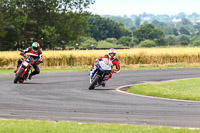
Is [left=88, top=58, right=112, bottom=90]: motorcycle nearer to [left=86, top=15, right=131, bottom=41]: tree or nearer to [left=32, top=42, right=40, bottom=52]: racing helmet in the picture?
[left=32, top=42, right=40, bottom=52]: racing helmet

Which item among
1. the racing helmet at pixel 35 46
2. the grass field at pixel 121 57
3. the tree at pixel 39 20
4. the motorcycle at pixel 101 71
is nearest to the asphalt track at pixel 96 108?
the motorcycle at pixel 101 71

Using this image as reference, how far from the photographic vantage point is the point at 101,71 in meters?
19.2

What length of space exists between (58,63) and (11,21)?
69.9 feet

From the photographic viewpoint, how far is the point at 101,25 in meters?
185

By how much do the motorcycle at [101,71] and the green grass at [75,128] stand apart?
359 inches

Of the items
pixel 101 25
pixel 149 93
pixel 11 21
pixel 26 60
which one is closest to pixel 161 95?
pixel 149 93

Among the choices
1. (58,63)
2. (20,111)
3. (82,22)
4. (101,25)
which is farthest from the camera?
(101,25)

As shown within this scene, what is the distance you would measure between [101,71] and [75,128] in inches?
390

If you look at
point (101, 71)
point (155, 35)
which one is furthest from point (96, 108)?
point (155, 35)

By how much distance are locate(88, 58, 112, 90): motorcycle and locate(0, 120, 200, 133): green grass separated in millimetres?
9107

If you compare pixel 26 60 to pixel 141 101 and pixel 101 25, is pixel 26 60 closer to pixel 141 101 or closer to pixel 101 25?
pixel 141 101

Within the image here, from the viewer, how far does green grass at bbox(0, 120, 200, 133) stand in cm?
904

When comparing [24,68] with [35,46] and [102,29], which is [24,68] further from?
[102,29]

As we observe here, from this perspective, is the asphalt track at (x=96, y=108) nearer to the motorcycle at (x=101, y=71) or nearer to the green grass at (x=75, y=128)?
the green grass at (x=75, y=128)
